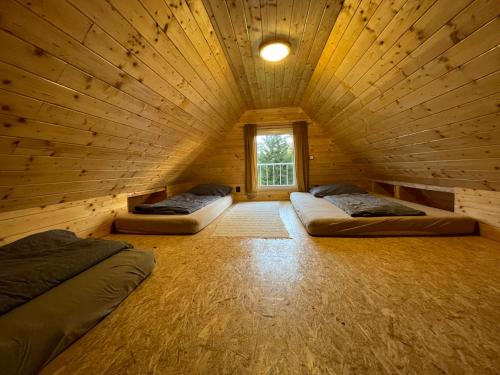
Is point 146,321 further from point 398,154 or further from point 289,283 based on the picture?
point 398,154

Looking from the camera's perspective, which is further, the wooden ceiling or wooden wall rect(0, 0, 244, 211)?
the wooden ceiling

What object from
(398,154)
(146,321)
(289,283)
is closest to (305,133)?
(398,154)

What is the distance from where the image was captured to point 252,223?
124 inches

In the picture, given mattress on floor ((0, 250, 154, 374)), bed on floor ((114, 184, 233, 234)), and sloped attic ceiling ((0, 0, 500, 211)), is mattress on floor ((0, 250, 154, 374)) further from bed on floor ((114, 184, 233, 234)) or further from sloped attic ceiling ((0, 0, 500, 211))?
bed on floor ((114, 184, 233, 234))

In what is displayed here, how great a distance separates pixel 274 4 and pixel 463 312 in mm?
2376

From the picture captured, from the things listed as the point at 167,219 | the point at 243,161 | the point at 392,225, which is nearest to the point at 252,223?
the point at 167,219

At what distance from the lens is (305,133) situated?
4625mm

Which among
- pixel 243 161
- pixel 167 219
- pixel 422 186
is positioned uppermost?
pixel 243 161

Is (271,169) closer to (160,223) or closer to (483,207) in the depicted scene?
(160,223)

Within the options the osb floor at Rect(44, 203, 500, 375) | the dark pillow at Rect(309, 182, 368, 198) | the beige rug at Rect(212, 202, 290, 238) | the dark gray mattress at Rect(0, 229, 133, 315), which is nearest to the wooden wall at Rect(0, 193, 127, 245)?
the dark gray mattress at Rect(0, 229, 133, 315)

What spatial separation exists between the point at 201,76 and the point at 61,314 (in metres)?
2.21

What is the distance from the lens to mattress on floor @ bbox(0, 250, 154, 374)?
0.88 m

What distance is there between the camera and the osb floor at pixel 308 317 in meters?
0.95

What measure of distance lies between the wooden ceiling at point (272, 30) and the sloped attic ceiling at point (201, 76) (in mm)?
13
